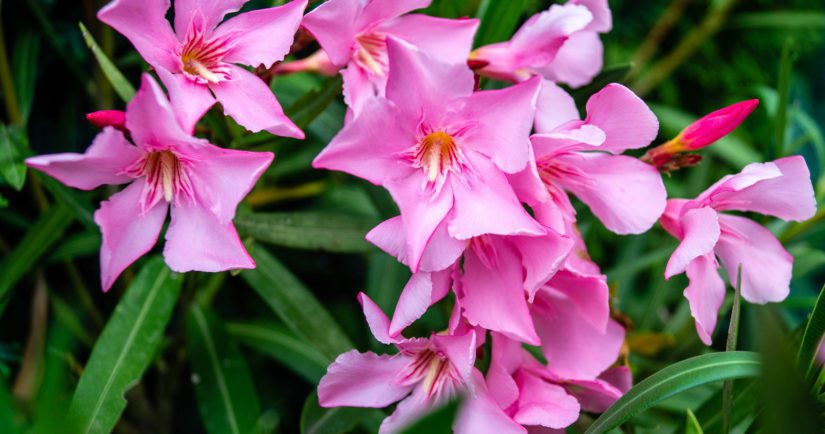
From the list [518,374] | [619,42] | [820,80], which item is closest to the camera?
[518,374]

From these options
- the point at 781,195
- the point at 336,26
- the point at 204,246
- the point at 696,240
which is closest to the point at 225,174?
the point at 204,246

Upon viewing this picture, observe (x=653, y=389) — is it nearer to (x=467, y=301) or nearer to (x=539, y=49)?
(x=467, y=301)

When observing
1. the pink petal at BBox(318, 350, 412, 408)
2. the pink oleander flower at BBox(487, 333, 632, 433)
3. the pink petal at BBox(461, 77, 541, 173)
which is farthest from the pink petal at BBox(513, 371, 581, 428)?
the pink petal at BBox(461, 77, 541, 173)

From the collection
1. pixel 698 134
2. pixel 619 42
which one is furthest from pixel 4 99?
pixel 619 42

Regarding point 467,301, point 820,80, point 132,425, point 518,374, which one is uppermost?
point 467,301

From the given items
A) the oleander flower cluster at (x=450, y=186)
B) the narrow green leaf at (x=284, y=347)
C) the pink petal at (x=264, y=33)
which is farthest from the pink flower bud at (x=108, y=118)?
the narrow green leaf at (x=284, y=347)

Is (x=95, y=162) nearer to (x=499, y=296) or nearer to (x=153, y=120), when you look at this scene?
(x=153, y=120)
